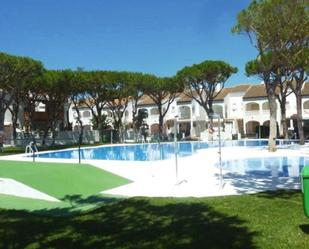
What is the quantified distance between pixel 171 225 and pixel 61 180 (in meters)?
6.30

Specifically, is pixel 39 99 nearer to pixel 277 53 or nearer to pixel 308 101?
pixel 277 53

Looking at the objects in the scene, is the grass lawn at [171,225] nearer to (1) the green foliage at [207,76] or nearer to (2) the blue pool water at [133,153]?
(2) the blue pool water at [133,153]

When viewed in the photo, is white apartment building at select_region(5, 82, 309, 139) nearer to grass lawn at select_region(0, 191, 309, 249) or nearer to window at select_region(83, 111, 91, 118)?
window at select_region(83, 111, 91, 118)

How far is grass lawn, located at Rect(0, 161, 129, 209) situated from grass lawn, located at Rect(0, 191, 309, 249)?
143 cm

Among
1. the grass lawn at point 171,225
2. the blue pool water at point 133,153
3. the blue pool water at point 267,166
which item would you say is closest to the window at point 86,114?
the blue pool water at point 133,153

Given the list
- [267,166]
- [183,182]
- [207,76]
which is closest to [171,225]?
[183,182]

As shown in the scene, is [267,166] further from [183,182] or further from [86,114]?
[86,114]

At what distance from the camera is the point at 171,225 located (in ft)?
24.3

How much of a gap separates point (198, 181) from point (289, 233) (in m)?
7.01

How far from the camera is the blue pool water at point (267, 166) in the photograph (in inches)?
625

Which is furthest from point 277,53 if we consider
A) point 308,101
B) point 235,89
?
point 235,89

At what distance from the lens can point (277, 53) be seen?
25.0 meters

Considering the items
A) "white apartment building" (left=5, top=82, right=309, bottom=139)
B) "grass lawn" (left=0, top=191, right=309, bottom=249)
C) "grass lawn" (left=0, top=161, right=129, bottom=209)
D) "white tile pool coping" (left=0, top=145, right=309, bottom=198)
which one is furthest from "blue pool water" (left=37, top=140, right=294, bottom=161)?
"white apartment building" (left=5, top=82, right=309, bottom=139)

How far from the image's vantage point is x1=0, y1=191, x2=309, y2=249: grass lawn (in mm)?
6336
